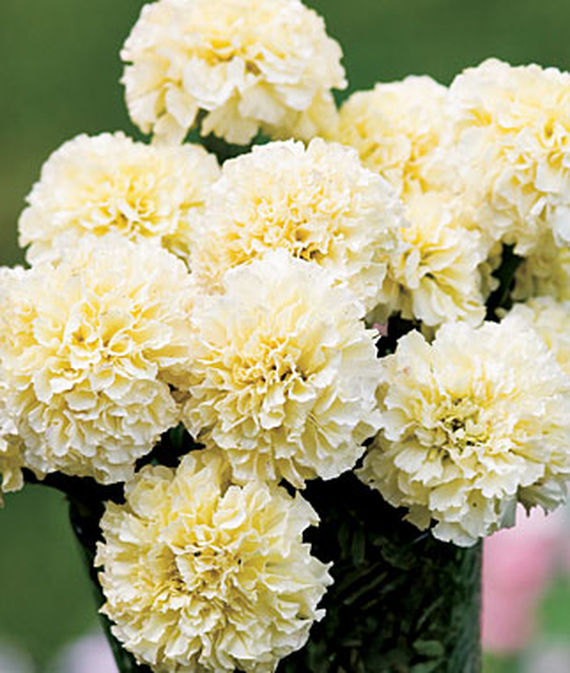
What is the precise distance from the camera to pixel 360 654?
951 mm

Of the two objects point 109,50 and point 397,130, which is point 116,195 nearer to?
point 397,130

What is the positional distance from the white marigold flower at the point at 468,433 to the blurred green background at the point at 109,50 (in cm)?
129

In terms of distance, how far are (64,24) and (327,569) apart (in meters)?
1.82

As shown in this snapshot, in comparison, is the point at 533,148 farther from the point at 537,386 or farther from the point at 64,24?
the point at 64,24

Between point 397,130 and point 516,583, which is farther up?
point 397,130

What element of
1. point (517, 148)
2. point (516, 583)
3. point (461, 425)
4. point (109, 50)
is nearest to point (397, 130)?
point (517, 148)

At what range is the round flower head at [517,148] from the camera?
94 centimetres

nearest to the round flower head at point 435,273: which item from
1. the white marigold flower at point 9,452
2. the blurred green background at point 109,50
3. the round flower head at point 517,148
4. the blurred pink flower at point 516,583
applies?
the round flower head at point 517,148

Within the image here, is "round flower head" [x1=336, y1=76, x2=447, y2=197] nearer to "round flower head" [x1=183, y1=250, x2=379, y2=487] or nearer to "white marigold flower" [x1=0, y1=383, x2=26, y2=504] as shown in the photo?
"round flower head" [x1=183, y1=250, x2=379, y2=487]

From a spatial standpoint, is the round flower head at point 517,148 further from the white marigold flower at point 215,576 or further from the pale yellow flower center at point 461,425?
the white marigold flower at point 215,576

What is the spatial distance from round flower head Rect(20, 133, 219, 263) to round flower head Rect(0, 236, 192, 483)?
129mm

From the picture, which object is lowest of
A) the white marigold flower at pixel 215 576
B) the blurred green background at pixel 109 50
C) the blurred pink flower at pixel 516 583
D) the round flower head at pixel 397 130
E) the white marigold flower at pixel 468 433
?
the white marigold flower at pixel 215 576

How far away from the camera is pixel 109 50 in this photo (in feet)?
7.84

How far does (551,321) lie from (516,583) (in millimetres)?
600
